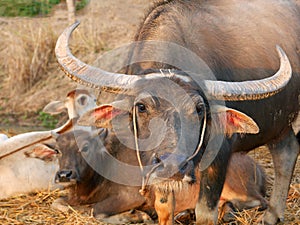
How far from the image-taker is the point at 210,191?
18.0 feet

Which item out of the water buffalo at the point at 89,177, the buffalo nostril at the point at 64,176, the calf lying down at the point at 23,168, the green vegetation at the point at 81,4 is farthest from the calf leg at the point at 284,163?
the green vegetation at the point at 81,4

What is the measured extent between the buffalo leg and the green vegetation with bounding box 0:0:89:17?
873cm

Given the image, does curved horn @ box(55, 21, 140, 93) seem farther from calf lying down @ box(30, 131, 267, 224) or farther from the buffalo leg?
calf lying down @ box(30, 131, 267, 224)

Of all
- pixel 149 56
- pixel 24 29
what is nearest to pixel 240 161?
pixel 149 56

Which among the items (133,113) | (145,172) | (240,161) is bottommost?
(240,161)

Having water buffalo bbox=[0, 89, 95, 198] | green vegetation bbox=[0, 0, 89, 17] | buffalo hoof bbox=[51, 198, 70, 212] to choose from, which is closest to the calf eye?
water buffalo bbox=[0, 89, 95, 198]

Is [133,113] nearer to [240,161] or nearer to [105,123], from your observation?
[105,123]

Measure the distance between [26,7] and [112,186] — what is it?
763cm

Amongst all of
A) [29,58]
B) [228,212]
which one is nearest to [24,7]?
[29,58]

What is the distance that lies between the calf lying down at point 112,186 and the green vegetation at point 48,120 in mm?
3508

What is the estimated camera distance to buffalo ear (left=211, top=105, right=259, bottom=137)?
5.06 metres

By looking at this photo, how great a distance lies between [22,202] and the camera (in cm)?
701

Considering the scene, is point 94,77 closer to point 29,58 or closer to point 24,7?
point 29,58

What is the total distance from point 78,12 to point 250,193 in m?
7.71
